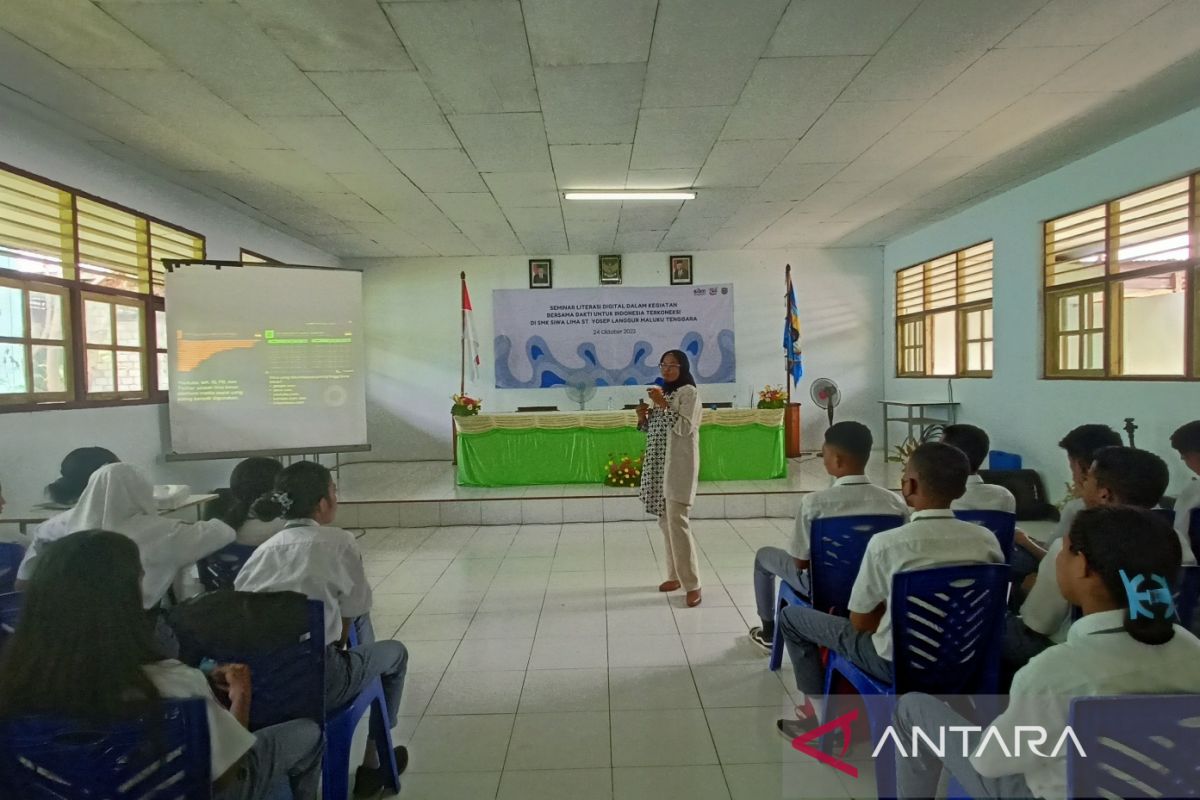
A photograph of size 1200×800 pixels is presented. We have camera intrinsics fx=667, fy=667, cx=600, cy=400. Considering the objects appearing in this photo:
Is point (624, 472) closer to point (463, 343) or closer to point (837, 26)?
point (463, 343)

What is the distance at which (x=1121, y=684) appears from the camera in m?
1.16

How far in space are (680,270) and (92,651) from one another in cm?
826

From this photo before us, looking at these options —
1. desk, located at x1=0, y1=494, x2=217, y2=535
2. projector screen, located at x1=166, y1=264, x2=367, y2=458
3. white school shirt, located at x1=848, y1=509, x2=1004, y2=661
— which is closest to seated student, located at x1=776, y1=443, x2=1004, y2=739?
white school shirt, located at x1=848, y1=509, x2=1004, y2=661

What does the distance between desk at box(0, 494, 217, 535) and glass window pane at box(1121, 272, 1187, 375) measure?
6.11 m

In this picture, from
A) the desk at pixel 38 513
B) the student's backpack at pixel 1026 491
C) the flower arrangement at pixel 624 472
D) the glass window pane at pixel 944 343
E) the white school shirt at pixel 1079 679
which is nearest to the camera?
the white school shirt at pixel 1079 679

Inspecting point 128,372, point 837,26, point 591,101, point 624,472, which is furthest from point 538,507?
point 837,26

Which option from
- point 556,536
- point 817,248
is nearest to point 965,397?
point 817,248

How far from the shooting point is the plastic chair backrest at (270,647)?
1.64 m

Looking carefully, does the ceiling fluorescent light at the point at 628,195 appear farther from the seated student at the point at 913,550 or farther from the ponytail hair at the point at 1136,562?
the ponytail hair at the point at 1136,562

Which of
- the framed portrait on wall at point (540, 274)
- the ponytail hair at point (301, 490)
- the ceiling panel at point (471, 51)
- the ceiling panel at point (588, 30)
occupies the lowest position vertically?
the ponytail hair at point (301, 490)

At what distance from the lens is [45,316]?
4.02m

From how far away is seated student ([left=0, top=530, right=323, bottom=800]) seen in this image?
1.14 m

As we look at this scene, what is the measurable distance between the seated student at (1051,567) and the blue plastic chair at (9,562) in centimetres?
326

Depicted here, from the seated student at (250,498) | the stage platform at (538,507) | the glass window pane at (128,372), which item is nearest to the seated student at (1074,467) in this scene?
the seated student at (250,498)
